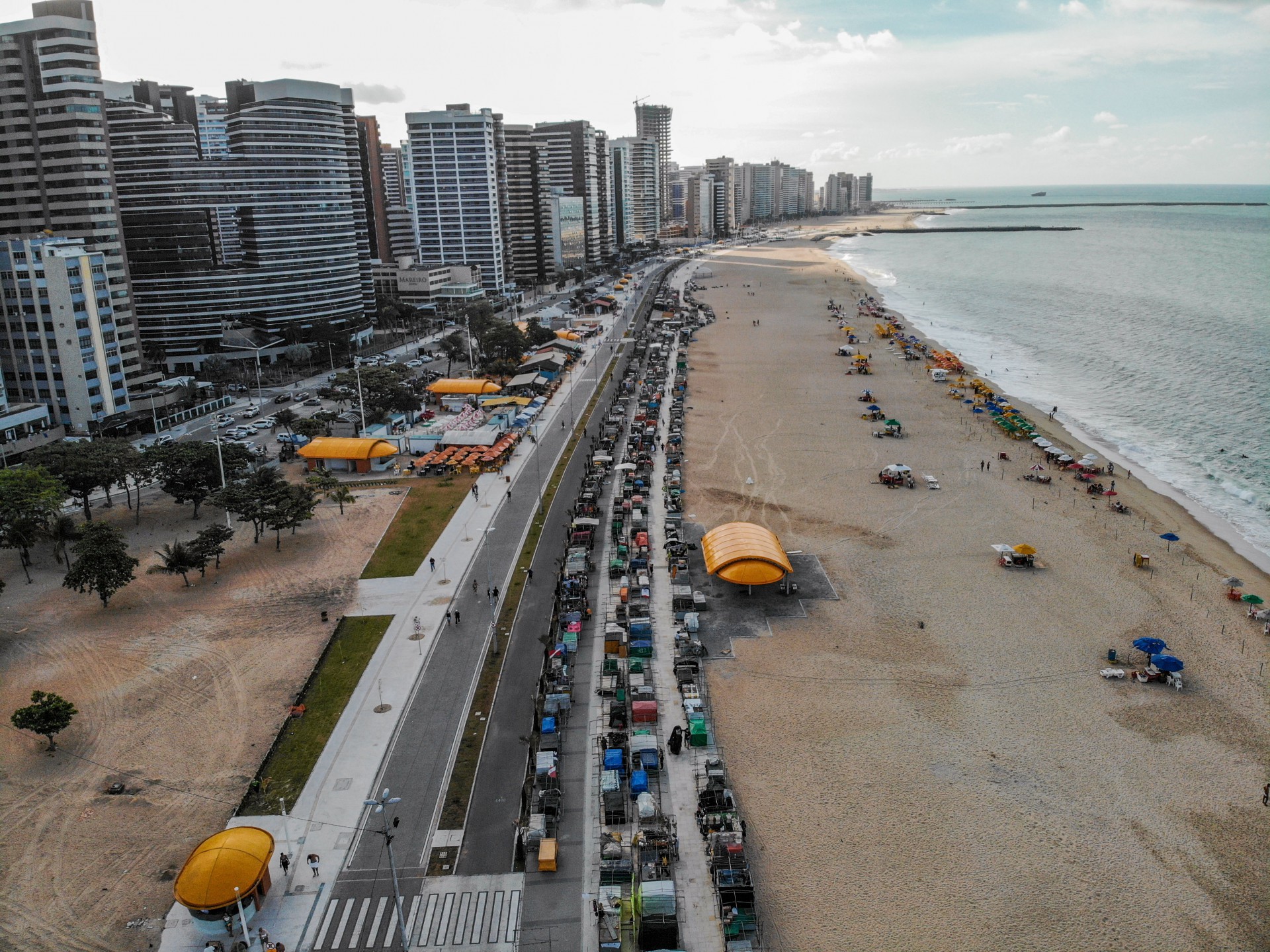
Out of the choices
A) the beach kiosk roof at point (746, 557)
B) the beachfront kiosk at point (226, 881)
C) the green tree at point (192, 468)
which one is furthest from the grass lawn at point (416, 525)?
the beachfront kiosk at point (226, 881)

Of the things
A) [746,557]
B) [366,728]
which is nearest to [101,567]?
[366,728]

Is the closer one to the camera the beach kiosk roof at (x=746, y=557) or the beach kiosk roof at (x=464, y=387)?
the beach kiosk roof at (x=746, y=557)

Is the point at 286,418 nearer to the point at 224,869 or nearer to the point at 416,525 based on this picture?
the point at 416,525

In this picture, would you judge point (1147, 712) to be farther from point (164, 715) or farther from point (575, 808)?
point (164, 715)

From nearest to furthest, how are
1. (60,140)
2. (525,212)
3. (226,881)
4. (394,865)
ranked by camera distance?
(226,881), (394,865), (60,140), (525,212)

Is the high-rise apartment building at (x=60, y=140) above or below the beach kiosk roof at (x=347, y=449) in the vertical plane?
above

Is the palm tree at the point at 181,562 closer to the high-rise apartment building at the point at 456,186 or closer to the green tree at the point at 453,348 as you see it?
the green tree at the point at 453,348

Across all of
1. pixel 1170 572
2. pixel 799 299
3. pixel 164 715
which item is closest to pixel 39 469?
pixel 164 715
